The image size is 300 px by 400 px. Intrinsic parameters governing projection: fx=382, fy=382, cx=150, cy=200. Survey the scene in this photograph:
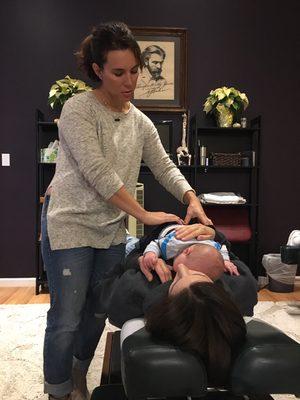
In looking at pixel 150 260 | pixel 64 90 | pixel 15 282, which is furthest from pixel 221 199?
pixel 150 260

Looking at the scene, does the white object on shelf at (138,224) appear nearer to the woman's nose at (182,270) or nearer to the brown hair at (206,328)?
the woman's nose at (182,270)

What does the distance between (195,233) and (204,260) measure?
143 millimetres

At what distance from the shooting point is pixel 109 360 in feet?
5.00

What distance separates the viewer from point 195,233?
4.24 feet

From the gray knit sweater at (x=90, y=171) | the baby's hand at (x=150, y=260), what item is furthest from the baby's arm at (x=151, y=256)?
the gray knit sweater at (x=90, y=171)

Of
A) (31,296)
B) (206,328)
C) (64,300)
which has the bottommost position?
(31,296)

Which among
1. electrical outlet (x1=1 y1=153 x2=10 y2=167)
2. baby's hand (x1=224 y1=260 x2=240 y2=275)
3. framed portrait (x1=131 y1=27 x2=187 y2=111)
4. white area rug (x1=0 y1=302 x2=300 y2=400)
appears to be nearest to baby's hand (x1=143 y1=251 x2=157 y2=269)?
baby's hand (x1=224 y1=260 x2=240 y2=275)

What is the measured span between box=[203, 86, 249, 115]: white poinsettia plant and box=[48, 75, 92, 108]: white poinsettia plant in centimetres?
119

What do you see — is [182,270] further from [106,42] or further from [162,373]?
[106,42]

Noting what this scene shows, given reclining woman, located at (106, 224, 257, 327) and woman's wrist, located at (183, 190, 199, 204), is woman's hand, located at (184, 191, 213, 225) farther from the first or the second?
reclining woman, located at (106, 224, 257, 327)

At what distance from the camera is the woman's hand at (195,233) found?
4.17ft

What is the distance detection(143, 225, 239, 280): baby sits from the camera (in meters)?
1.17

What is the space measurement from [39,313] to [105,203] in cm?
189

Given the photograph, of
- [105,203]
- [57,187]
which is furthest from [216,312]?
[57,187]
